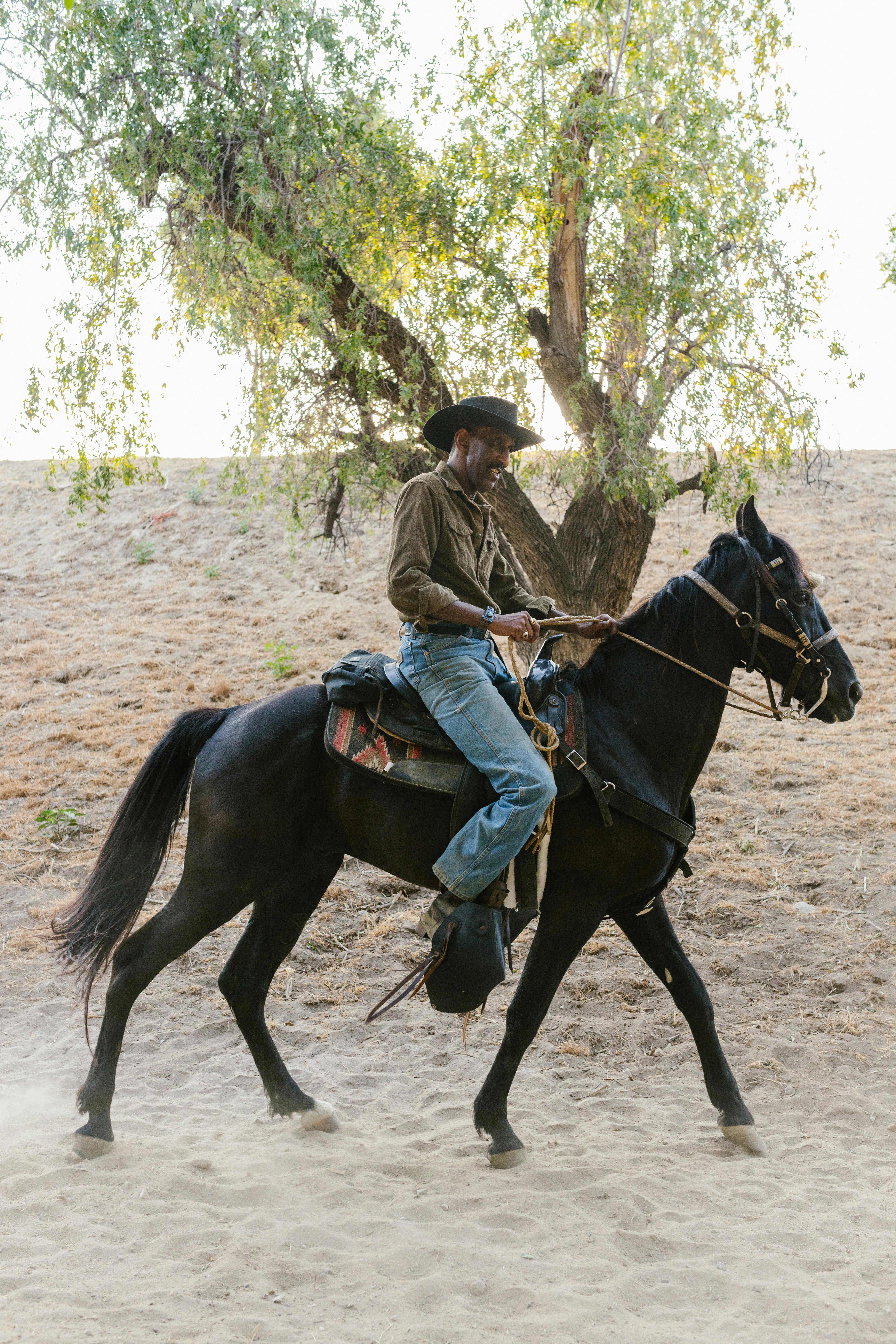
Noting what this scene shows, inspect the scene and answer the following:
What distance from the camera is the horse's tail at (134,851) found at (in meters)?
4.39

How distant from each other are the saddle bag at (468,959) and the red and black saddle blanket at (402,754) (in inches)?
20.5

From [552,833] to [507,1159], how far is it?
→ 140cm

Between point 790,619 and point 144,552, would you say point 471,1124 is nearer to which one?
point 790,619

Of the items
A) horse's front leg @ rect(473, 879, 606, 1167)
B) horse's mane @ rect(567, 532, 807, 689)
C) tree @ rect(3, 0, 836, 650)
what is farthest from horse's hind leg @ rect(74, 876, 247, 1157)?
tree @ rect(3, 0, 836, 650)

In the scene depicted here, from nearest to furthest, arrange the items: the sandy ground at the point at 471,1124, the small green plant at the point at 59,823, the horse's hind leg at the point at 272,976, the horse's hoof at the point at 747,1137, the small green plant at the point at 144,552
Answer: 1. the sandy ground at the point at 471,1124
2. the horse's hoof at the point at 747,1137
3. the horse's hind leg at the point at 272,976
4. the small green plant at the point at 59,823
5. the small green plant at the point at 144,552

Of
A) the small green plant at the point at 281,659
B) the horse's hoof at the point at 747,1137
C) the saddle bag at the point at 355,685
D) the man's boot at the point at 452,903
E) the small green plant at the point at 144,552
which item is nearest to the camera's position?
the man's boot at the point at 452,903

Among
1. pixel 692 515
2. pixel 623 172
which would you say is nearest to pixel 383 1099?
pixel 623 172

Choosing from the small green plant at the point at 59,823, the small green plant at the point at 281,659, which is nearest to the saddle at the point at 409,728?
the small green plant at the point at 59,823

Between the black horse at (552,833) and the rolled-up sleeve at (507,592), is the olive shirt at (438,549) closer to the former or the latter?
the rolled-up sleeve at (507,592)

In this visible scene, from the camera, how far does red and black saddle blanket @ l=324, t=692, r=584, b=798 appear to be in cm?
391

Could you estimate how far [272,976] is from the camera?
4.49m

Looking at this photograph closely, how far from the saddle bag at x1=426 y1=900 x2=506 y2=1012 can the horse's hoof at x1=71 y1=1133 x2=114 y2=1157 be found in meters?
1.52

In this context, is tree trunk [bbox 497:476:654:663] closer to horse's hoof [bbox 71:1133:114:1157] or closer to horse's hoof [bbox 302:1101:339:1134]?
horse's hoof [bbox 302:1101:339:1134]

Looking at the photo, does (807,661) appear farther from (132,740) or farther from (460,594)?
(132,740)
